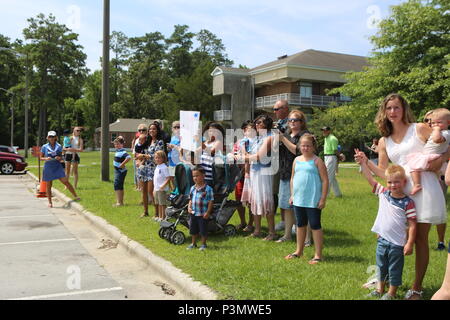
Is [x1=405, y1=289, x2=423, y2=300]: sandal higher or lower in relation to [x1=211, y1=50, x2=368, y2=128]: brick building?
lower

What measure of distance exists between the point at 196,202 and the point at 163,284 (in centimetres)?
150

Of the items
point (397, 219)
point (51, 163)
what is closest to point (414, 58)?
point (397, 219)

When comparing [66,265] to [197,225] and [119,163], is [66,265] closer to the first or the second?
[197,225]

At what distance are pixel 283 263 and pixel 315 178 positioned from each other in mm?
1173

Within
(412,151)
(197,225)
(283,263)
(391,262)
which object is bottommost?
(283,263)

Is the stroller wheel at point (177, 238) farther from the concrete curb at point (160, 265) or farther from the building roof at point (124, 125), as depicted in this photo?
the building roof at point (124, 125)

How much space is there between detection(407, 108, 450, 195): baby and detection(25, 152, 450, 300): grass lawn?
1239mm

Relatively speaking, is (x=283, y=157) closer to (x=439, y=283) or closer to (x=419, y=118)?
(x=439, y=283)

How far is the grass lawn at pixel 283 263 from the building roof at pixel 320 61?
1430 inches

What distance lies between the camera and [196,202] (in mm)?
6234

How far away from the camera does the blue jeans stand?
13.2 ft

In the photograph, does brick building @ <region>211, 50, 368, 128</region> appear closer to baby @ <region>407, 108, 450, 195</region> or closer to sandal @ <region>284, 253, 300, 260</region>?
sandal @ <region>284, 253, 300, 260</region>

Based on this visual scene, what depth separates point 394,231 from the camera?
404cm

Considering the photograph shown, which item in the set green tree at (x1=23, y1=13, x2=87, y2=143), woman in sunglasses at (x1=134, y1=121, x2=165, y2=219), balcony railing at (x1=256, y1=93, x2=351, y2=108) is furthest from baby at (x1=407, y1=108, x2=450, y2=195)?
green tree at (x1=23, y1=13, x2=87, y2=143)
